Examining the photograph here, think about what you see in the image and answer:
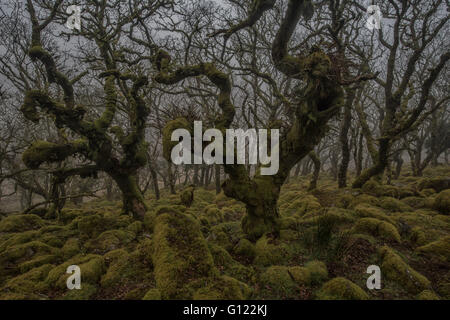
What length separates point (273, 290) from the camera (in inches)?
142

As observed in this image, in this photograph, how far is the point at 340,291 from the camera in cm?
327

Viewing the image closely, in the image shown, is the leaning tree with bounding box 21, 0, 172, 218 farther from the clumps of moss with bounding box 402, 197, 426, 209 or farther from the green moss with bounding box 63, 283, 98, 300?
the clumps of moss with bounding box 402, 197, 426, 209

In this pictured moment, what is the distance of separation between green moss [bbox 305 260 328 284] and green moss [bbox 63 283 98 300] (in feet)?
12.5

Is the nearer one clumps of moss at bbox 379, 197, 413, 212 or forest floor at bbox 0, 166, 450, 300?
forest floor at bbox 0, 166, 450, 300

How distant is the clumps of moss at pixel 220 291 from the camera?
9.79 ft

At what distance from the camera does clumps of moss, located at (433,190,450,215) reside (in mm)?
6366

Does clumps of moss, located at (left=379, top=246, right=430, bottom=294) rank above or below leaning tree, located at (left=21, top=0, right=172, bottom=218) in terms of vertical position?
below

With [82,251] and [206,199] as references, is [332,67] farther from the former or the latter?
[206,199]

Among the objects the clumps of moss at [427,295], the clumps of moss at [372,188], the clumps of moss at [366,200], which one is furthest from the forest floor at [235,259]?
Result: the clumps of moss at [372,188]

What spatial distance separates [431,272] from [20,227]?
11.3m

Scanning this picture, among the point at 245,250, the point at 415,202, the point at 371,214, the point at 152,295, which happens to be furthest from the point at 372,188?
the point at 152,295

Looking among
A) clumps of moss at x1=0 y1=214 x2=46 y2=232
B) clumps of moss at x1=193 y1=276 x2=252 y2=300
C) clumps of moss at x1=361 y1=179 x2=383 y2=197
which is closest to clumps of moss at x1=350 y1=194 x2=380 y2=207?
clumps of moss at x1=361 y1=179 x2=383 y2=197

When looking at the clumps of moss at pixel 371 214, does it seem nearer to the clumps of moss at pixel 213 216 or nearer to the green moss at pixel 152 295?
the clumps of moss at pixel 213 216

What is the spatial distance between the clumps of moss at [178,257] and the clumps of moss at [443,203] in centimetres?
730
